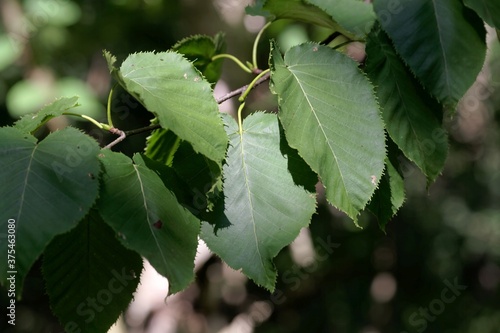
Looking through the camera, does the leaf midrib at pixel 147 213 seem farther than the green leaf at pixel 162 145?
No

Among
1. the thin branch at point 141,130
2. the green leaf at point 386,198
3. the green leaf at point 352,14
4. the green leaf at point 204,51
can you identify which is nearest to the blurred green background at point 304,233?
the green leaf at point 204,51

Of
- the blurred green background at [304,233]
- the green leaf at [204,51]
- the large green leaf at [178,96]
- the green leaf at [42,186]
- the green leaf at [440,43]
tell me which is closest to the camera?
the green leaf at [42,186]

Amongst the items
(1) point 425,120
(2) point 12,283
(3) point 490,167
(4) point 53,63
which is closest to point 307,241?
(4) point 53,63

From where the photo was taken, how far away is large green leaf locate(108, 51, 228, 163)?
899 mm

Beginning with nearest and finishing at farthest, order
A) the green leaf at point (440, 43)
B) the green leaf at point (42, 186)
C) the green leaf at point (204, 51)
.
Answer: the green leaf at point (42, 186) < the green leaf at point (440, 43) < the green leaf at point (204, 51)

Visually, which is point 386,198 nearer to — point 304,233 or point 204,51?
point 204,51

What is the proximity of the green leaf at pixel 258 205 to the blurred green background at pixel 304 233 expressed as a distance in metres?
1.53

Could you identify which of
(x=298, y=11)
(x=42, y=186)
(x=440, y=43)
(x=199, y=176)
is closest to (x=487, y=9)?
(x=440, y=43)

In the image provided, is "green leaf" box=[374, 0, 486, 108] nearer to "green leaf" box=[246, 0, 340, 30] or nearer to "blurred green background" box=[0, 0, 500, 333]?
"green leaf" box=[246, 0, 340, 30]

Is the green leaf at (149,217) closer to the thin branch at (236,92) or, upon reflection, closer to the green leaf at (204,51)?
the thin branch at (236,92)

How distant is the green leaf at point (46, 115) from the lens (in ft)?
3.18

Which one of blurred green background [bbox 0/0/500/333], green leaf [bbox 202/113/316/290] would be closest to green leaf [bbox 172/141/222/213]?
green leaf [bbox 202/113/316/290]

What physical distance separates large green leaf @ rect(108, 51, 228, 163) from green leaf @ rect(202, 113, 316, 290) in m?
0.10

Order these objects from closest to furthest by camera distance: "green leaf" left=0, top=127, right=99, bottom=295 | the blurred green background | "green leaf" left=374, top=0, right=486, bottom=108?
"green leaf" left=0, top=127, right=99, bottom=295
"green leaf" left=374, top=0, right=486, bottom=108
the blurred green background
